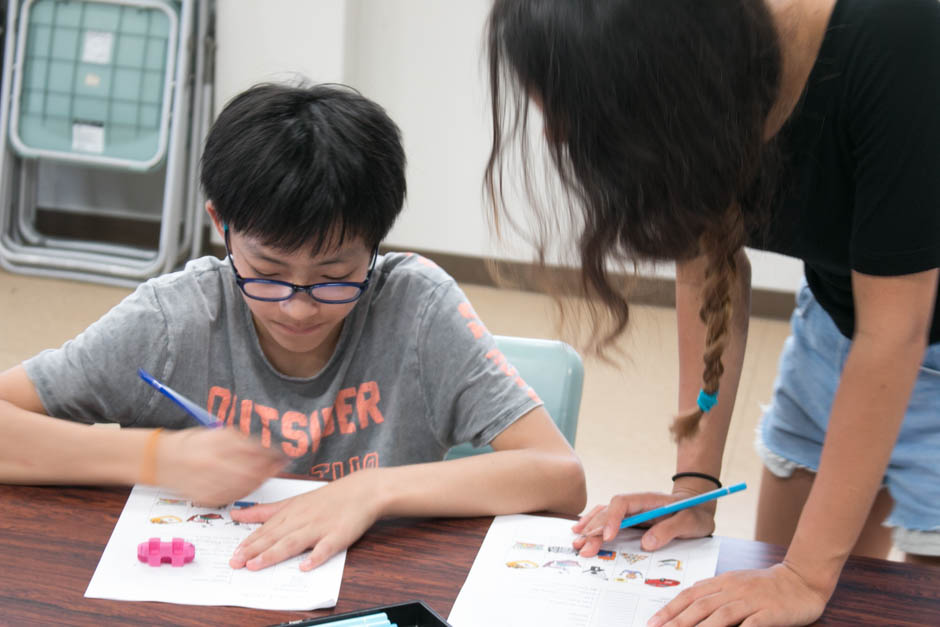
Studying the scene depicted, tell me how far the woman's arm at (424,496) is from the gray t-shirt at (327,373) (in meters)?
0.08

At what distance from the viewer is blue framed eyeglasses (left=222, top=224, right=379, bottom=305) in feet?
3.59

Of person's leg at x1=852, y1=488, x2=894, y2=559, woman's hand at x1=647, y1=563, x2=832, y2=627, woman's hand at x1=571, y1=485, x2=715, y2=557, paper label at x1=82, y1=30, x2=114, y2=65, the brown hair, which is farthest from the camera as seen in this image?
paper label at x1=82, y1=30, x2=114, y2=65

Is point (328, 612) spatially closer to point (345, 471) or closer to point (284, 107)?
point (345, 471)

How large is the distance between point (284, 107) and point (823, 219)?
59 centimetres

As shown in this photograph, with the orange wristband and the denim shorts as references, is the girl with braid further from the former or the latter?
the orange wristband

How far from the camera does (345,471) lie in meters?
1.24

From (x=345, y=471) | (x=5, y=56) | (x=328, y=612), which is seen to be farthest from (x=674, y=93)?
(x=5, y=56)

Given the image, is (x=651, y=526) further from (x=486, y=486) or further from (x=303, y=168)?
(x=303, y=168)

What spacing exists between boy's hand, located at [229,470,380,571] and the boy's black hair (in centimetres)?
27

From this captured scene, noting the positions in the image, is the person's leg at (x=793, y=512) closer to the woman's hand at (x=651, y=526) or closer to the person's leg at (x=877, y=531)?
the person's leg at (x=877, y=531)

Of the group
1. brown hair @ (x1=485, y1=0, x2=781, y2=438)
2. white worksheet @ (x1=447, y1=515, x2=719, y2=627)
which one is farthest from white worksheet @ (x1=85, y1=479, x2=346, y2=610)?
brown hair @ (x1=485, y1=0, x2=781, y2=438)

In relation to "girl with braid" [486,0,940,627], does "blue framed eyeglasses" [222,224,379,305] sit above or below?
below

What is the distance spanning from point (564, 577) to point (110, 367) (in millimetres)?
559

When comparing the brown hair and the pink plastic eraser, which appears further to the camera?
the pink plastic eraser
